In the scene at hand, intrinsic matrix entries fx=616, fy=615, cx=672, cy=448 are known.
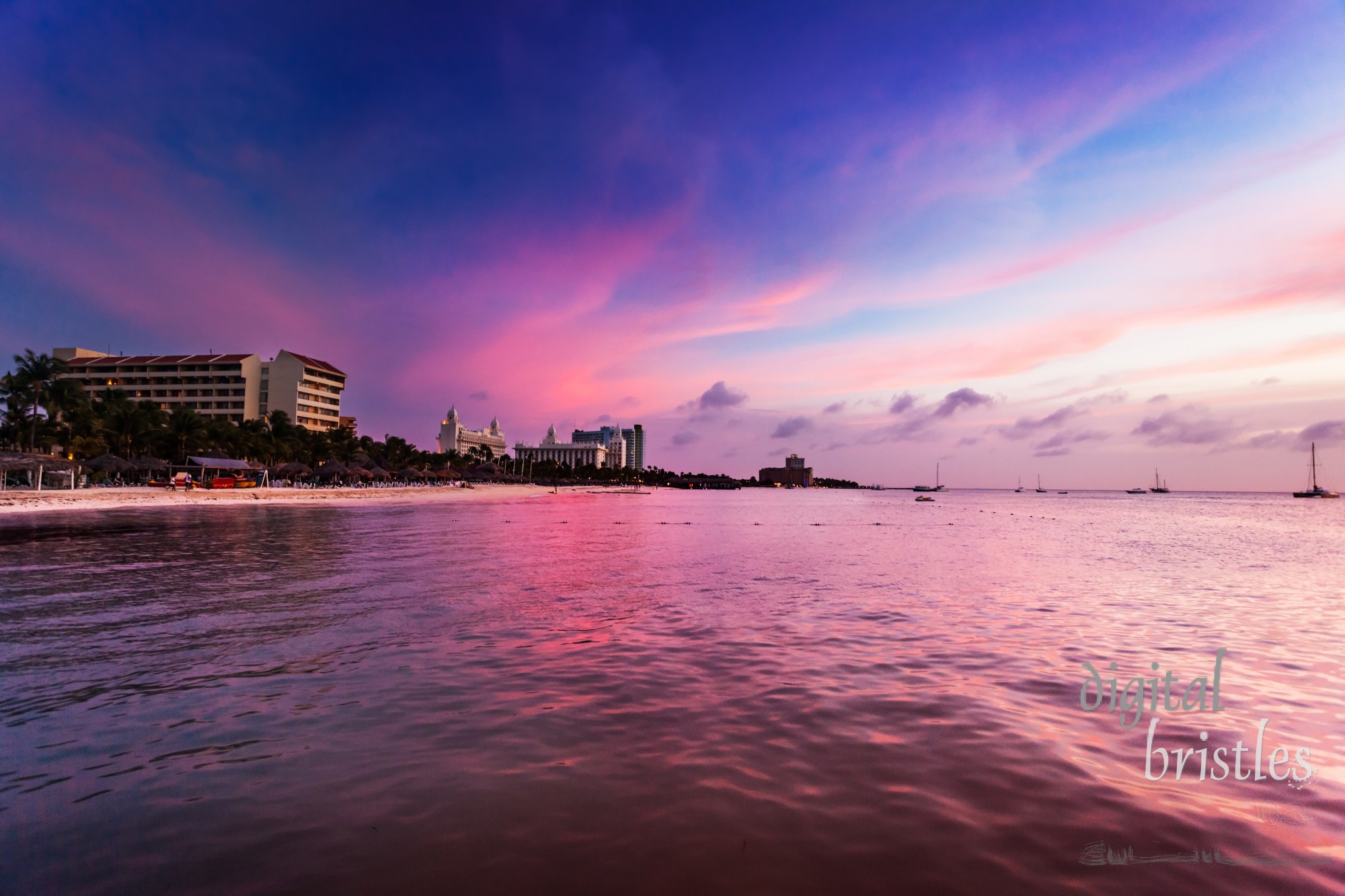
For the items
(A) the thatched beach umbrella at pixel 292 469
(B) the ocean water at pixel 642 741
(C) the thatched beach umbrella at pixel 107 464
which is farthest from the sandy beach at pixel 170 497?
(B) the ocean water at pixel 642 741

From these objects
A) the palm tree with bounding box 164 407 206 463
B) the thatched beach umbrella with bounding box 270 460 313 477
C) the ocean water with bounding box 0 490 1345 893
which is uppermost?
the palm tree with bounding box 164 407 206 463

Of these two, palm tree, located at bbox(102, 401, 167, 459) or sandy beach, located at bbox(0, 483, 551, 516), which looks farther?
palm tree, located at bbox(102, 401, 167, 459)

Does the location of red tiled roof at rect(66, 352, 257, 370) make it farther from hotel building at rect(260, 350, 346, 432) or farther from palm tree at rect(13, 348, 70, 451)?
palm tree at rect(13, 348, 70, 451)

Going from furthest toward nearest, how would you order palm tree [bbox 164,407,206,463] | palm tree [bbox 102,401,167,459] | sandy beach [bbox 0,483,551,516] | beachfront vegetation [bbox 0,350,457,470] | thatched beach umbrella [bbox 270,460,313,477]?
palm tree [bbox 164,407,206,463] → thatched beach umbrella [bbox 270,460,313,477] → palm tree [bbox 102,401,167,459] → beachfront vegetation [bbox 0,350,457,470] → sandy beach [bbox 0,483,551,516]

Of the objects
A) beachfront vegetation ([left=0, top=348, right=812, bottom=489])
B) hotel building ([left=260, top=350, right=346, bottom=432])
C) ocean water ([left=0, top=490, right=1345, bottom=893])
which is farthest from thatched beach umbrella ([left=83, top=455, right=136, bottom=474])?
hotel building ([left=260, top=350, right=346, bottom=432])

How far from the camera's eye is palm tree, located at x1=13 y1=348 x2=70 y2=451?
71.8 m

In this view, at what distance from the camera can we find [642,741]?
6871 mm

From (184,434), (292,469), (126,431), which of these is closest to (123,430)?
(126,431)

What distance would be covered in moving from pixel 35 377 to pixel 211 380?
8793 cm

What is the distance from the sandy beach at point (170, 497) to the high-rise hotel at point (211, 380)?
2972 inches

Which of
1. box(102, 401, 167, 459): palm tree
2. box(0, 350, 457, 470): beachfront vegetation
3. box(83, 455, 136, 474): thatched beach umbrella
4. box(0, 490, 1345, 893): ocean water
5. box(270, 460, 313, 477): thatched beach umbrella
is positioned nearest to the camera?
box(0, 490, 1345, 893): ocean water

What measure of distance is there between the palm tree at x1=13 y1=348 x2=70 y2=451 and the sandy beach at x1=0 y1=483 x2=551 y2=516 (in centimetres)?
1603

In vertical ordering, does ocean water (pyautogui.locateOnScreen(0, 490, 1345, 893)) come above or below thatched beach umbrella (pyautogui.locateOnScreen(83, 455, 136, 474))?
below

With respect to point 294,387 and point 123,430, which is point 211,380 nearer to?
point 294,387
